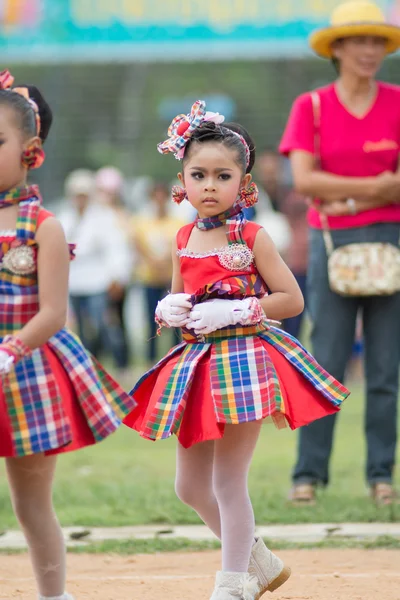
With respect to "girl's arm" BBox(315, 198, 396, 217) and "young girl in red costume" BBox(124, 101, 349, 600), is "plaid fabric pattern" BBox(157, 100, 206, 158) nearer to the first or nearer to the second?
"young girl in red costume" BBox(124, 101, 349, 600)

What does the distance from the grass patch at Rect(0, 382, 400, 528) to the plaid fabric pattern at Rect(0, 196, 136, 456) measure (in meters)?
1.66

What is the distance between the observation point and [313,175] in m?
5.89

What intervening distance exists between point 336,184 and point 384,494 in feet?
5.08

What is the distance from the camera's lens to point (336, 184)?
5832 mm

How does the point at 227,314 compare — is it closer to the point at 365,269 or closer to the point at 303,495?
the point at 365,269

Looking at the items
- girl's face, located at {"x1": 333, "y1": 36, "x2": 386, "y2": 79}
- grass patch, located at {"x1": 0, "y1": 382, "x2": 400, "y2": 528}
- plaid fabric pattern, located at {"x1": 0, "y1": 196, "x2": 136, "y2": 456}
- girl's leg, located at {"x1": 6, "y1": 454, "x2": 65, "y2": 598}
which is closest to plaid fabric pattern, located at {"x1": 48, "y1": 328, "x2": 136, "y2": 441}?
plaid fabric pattern, located at {"x1": 0, "y1": 196, "x2": 136, "y2": 456}

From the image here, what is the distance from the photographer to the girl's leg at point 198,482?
416cm

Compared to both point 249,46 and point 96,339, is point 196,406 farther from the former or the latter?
point 249,46

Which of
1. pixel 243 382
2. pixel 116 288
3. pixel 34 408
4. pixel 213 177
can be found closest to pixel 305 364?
pixel 243 382

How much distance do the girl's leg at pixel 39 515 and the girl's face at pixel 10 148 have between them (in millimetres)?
915

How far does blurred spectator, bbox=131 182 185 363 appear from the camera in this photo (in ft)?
42.3

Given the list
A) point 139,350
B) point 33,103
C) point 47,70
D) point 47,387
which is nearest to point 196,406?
point 47,387

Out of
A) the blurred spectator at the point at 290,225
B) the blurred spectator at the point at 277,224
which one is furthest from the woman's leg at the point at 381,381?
the blurred spectator at the point at 277,224

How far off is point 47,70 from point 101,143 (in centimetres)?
293
